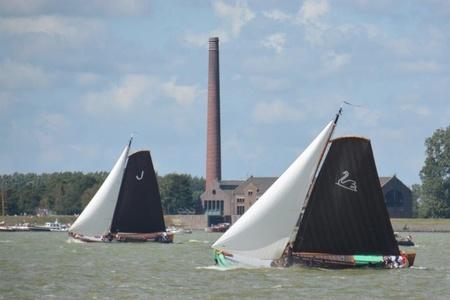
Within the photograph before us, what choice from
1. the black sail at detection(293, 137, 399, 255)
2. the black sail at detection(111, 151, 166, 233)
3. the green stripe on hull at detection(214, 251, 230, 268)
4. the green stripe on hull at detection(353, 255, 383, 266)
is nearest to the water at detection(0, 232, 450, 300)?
the green stripe on hull at detection(353, 255, 383, 266)

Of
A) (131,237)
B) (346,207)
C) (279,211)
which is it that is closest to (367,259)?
(346,207)

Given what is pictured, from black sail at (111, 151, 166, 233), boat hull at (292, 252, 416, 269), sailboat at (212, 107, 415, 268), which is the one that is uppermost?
black sail at (111, 151, 166, 233)

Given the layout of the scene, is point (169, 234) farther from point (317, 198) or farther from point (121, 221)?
point (317, 198)

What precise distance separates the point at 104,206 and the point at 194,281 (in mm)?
43150

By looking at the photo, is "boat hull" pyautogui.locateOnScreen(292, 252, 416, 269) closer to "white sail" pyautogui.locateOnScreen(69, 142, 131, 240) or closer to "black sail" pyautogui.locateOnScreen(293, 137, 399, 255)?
"black sail" pyautogui.locateOnScreen(293, 137, 399, 255)

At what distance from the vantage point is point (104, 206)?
113 metres

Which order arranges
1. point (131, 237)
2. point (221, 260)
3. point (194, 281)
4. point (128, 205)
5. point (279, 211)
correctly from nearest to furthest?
point (194, 281)
point (279, 211)
point (221, 260)
point (128, 205)
point (131, 237)

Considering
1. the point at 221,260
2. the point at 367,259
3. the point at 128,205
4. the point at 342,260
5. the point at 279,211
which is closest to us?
the point at 279,211

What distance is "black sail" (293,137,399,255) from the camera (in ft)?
A: 238

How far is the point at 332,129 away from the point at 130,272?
13.9 m

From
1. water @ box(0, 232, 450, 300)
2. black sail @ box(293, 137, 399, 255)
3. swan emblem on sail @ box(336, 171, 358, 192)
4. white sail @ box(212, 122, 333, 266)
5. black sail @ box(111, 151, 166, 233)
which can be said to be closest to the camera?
water @ box(0, 232, 450, 300)

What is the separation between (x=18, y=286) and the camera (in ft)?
221

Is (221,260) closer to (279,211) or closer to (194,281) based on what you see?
(279,211)

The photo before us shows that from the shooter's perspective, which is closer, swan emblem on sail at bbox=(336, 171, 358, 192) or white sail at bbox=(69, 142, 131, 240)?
swan emblem on sail at bbox=(336, 171, 358, 192)
